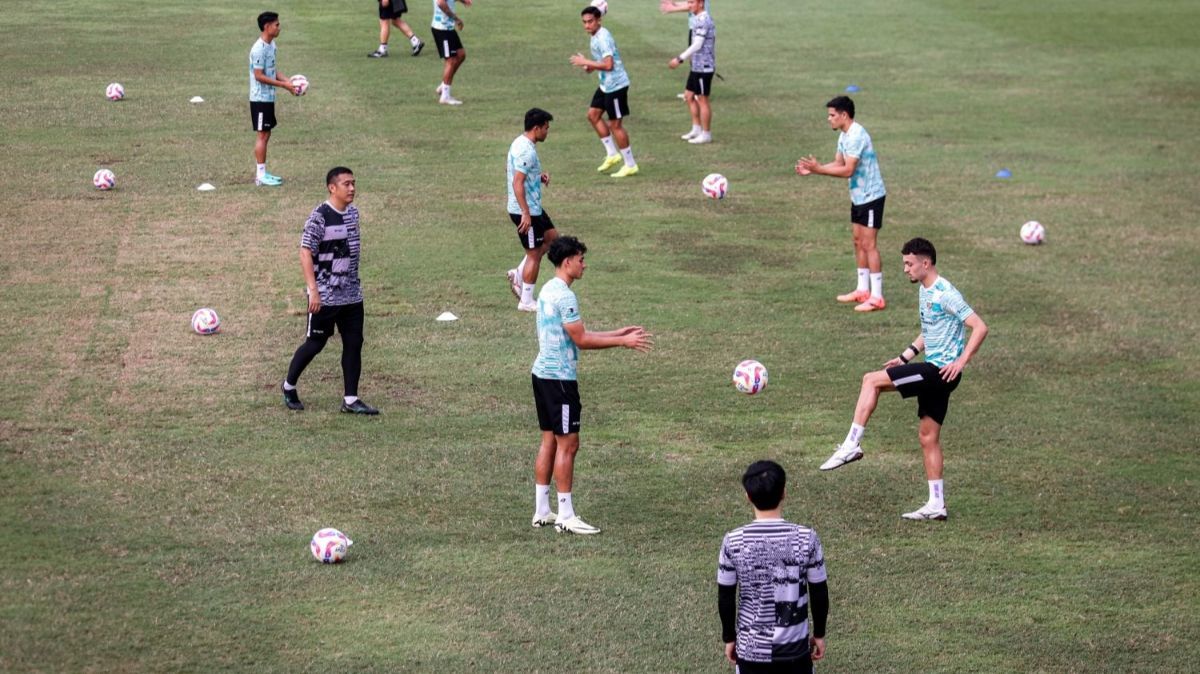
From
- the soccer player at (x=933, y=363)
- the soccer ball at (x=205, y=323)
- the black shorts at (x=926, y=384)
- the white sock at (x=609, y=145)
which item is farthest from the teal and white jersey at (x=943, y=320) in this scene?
the white sock at (x=609, y=145)

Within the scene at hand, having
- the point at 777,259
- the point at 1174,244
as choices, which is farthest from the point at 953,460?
the point at 1174,244

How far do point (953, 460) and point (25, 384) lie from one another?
951 cm

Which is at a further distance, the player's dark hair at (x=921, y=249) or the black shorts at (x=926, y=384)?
the player's dark hair at (x=921, y=249)

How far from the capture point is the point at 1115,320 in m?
18.7

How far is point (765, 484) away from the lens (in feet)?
27.4

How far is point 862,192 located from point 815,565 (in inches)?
428

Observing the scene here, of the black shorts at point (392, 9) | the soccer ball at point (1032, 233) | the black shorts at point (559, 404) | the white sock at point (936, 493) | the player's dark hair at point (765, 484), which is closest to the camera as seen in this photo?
the player's dark hair at point (765, 484)

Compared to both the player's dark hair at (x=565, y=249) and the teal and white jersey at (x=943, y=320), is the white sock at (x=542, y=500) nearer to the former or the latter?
the player's dark hair at (x=565, y=249)

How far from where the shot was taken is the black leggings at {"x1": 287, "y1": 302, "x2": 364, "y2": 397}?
15023 mm

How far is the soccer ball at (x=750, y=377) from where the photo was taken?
15406 millimetres

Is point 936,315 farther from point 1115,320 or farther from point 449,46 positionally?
point 449,46

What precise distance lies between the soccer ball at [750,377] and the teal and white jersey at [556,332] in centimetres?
346

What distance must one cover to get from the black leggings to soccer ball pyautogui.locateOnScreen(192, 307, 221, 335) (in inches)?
106

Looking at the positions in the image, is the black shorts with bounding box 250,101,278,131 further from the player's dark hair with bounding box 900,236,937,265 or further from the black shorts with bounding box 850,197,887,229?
the player's dark hair with bounding box 900,236,937,265
